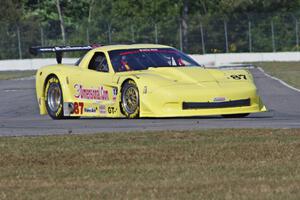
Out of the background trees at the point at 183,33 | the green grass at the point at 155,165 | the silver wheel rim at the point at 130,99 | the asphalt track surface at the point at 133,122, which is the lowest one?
the green grass at the point at 155,165

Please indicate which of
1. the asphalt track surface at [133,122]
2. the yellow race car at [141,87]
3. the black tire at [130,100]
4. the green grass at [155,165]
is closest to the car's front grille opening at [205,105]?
the yellow race car at [141,87]

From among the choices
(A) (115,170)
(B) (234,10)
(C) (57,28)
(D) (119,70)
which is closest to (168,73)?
(D) (119,70)

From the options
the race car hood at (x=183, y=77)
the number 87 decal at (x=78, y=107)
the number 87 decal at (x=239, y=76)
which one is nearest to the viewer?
the race car hood at (x=183, y=77)

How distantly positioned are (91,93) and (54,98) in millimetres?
1125

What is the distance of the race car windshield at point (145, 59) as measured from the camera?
1705 centimetres

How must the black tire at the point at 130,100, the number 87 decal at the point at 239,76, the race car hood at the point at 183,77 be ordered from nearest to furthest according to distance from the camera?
the race car hood at the point at 183,77 → the black tire at the point at 130,100 → the number 87 decal at the point at 239,76

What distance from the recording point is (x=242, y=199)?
810 centimetres

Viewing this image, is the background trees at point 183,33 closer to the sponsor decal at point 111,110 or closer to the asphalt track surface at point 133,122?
the asphalt track surface at point 133,122

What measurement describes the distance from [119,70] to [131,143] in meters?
4.93

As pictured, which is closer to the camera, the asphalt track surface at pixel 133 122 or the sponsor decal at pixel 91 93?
the asphalt track surface at pixel 133 122

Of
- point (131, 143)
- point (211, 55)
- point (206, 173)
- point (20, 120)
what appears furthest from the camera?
point (211, 55)

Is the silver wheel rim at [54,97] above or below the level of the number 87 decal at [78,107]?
above

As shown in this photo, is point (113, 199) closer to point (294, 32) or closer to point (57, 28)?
point (294, 32)

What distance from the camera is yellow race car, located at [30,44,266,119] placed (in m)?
15.7
